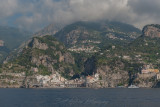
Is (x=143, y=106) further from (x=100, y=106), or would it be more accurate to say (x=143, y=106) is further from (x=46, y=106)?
(x=46, y=106)

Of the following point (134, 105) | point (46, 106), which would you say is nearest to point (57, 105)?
point (46, 106)

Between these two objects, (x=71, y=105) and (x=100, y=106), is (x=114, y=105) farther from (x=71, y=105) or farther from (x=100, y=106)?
(x=71, y=105)

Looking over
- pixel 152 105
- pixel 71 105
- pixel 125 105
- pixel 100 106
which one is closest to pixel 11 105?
pixel 71 105

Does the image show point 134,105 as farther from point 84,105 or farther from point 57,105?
point 57,105

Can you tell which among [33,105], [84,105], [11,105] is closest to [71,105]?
[84,105]

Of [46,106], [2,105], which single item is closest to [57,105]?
[46,106]

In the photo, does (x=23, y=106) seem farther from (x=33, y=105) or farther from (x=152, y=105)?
(x=152, y=105)
